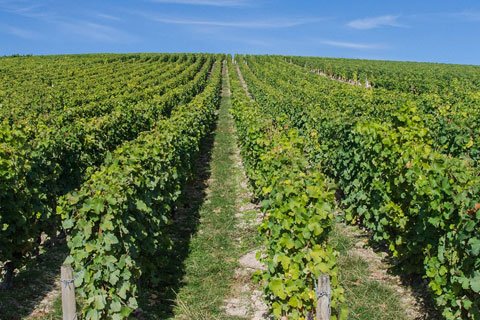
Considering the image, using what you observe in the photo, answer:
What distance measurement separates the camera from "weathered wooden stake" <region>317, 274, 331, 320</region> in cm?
525

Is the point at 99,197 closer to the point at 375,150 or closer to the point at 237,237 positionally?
the point at 237,237

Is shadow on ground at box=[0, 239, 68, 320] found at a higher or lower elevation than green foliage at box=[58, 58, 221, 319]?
lower

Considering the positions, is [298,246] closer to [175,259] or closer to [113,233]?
[113,233]

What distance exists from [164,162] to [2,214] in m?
3.11

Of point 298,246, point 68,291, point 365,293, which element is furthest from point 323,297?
point 68,291

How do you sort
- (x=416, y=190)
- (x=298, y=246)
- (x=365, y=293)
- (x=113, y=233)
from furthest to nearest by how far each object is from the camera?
(x=365, y=293), (x=416, y=190), (x=113, y=233), (x=298, y=246)

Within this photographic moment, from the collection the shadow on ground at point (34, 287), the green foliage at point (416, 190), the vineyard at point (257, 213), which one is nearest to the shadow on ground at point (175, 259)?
the vineyard at point (257, 213)

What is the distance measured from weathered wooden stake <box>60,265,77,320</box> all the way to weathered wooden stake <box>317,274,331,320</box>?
2.83 meters

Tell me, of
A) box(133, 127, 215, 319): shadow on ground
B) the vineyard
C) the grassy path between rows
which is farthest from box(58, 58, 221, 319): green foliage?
the grassy path between rows

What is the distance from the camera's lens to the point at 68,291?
18.0 ft

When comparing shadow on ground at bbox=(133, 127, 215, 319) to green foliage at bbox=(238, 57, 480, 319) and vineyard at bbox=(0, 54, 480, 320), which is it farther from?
green foliage at bbox=(238, 57, 480, 319)

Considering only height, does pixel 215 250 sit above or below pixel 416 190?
below

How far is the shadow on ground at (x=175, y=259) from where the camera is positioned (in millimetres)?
7387

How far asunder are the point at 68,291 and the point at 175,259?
3800 mm
